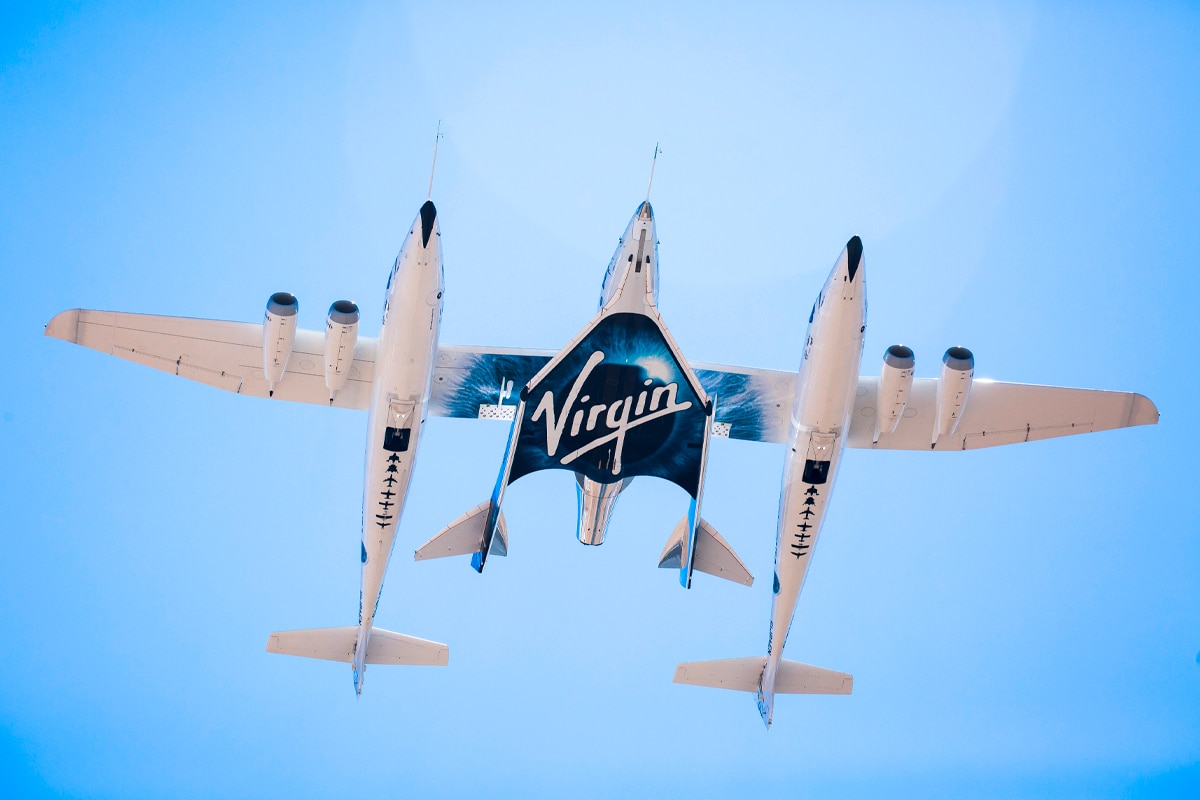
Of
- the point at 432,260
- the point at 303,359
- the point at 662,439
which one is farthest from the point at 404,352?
the point at 662,439

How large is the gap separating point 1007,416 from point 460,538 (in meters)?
12.2

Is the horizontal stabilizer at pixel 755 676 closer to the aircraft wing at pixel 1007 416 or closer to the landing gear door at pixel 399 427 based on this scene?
the aircraft wing at pixel 1007 416

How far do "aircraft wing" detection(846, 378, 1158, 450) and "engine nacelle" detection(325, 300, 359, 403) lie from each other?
1080 cm

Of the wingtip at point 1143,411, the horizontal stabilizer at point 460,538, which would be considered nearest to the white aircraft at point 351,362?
the horizontal stabilizer at point 460,538

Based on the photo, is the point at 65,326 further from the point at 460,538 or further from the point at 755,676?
the point at 755,676

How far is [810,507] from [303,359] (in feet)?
36.3

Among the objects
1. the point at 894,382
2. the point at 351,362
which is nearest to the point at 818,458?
the point at 894,382

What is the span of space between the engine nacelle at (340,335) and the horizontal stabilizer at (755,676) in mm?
10800

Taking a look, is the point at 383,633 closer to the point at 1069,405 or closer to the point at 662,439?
the point at 662,439

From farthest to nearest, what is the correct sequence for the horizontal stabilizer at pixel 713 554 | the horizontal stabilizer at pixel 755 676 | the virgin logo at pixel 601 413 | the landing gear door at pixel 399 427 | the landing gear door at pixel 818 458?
the horizontal stabilizer at pixel 755 676, the horizontal stabilizer at pixel 713 554, the virgin logo at pixel 601 413, the landing gear door at pixel 818 458, the landing gear door at pixel 399 427

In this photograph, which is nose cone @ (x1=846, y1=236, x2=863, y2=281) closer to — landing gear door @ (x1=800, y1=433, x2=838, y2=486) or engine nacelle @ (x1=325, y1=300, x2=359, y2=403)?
landing gear door @ (x1=800, y1=433, x2=838, y2=486)

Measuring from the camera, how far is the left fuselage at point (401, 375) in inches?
1035

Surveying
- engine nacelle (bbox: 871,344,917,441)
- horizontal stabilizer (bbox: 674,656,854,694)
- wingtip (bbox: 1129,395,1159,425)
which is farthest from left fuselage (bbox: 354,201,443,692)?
wingtip (bbox: 1129,395,1159,425)

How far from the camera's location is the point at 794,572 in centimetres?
2972
